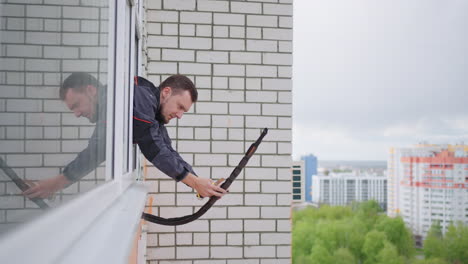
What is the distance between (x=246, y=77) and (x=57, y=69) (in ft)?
9.13

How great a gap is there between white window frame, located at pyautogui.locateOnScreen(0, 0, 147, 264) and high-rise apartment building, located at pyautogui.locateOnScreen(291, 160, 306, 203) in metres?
2.48

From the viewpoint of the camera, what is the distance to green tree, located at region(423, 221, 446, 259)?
70.6 feet

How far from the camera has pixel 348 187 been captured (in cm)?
4428

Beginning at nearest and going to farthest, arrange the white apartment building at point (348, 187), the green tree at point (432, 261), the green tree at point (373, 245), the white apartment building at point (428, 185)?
the green tree at point (432, 261), the white apartment building at point (428, 185), the green tree at point (373, 245), the white apartment building at point (348, 187)

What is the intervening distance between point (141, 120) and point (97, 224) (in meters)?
1.00

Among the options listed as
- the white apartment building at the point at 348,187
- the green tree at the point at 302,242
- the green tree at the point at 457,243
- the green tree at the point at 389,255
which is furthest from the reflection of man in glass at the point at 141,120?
the white apartment building at the point at 348,187

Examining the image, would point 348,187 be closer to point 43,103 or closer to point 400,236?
point 400,236

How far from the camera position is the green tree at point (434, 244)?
848 inches

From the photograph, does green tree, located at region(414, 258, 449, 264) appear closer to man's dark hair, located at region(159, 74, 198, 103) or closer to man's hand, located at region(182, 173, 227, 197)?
man's hand, located at region(182, 173, 227, 197)

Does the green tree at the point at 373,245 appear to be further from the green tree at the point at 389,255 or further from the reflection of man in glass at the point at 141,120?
the reflection of man in glass at the point at 141,120

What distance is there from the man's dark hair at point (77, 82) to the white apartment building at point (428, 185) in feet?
71.4

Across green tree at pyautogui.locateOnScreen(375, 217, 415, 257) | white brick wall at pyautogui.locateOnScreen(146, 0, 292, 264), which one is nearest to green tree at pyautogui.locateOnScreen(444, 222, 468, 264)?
green tree at pyautogui.locateOnScreen(375, 217, 415, 257)

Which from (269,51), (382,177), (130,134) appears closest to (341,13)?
(382,177)

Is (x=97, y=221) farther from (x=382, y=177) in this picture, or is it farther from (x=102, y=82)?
(x=382, y=177)
